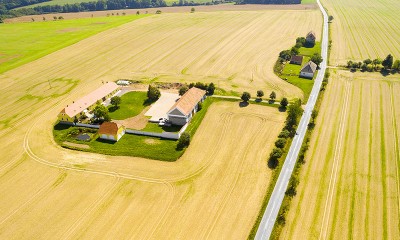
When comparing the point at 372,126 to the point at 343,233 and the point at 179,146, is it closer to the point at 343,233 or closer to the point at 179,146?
the point at 343,233

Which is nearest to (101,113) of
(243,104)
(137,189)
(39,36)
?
(137,189)

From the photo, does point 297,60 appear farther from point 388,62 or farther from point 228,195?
point 228,195

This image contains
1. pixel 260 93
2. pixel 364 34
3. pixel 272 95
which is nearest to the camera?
pixel 272 95

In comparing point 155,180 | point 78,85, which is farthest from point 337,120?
point 78,85

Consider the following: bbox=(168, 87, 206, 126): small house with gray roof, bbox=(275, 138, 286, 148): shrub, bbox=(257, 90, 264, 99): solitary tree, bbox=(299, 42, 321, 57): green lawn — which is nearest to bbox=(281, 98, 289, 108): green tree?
bbox=(257, 90, 264, 99): solitary tree

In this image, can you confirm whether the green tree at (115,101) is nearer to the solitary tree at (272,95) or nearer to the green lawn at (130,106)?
the green lawn at (130,106)

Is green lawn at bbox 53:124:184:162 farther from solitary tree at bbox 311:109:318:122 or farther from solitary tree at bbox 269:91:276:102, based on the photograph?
solitary tree at bbox 311:109:318:122
